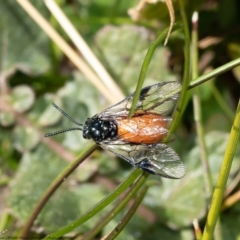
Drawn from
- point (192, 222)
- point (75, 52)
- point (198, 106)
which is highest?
point (75, 52)

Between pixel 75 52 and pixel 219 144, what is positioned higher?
pixel 75 52

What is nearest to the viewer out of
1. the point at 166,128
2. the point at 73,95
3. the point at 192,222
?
the point at 166,128

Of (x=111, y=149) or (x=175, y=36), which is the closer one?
(x=111, y=149)

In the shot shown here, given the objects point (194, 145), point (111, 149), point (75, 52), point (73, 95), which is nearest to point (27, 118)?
point (73, 95)

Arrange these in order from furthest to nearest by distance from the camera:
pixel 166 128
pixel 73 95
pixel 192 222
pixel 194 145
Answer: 1. pixel 73 95
2. pixel 194 145
3. pixel 192 222
4. pixel 166 128

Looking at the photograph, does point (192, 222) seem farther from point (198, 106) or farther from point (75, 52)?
point (75, 52)

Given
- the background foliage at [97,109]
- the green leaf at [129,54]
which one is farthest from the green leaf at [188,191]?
the green leaf at [129,54]

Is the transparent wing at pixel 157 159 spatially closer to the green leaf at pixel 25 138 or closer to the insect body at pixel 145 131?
the insect body at pixel 145 131
